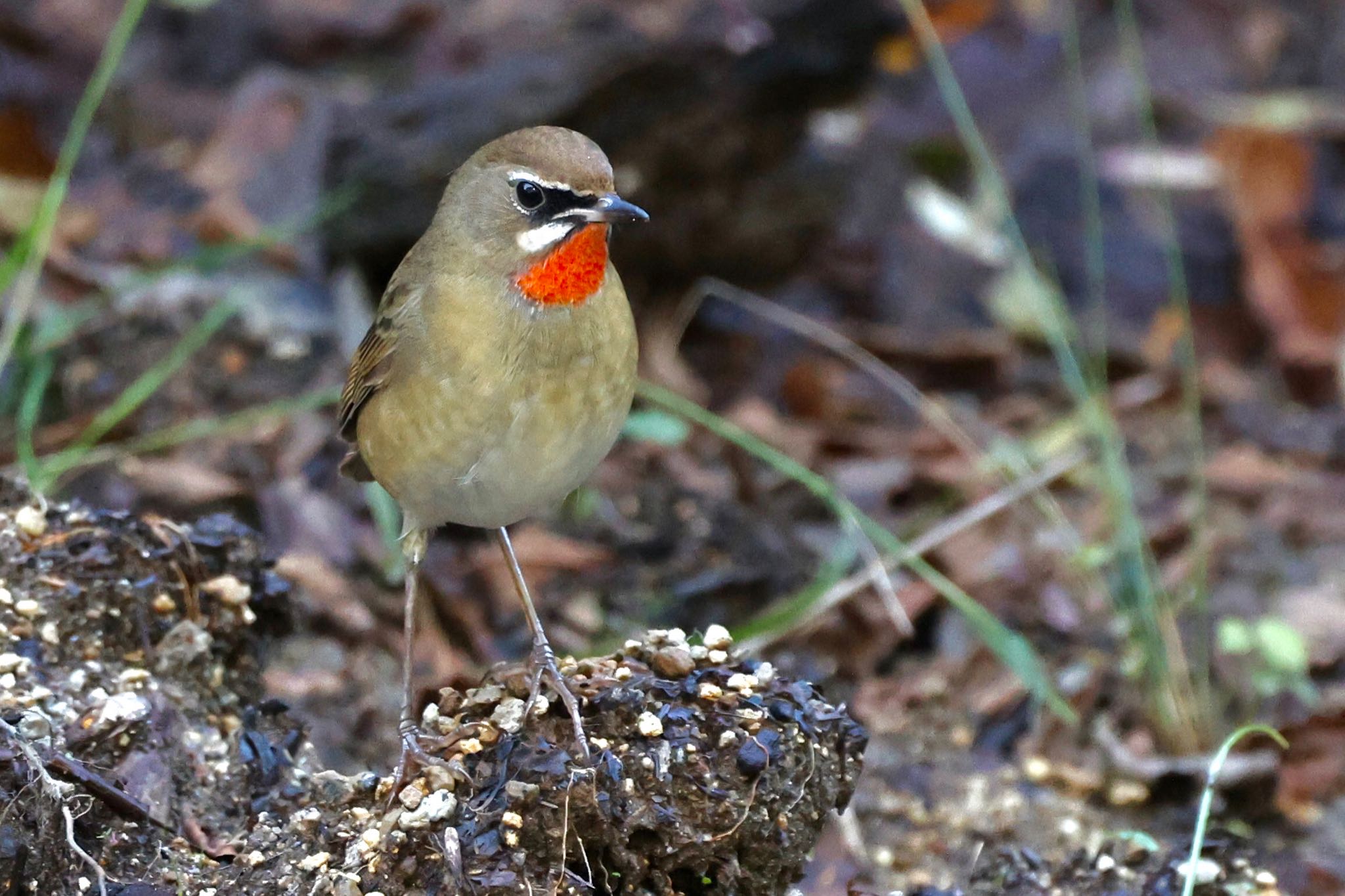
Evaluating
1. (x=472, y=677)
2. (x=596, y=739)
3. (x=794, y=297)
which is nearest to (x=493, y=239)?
(x=596, y=739)

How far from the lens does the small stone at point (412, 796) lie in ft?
11.2

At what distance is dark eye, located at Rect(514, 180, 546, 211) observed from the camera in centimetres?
392

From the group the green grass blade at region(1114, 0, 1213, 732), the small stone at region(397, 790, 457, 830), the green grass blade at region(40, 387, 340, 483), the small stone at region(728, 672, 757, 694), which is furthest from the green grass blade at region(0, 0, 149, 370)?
the green grass blade at region(1114, 0, 1213, 732)

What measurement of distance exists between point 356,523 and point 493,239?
213 cm

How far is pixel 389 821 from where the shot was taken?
342 cm

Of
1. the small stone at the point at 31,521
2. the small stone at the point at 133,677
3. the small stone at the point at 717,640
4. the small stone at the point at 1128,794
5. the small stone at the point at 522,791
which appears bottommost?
the small stone at the point at 1128,794

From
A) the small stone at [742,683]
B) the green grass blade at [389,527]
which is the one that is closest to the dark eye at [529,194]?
the small stone at [742,683]

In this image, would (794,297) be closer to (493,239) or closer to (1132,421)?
(1132,421)

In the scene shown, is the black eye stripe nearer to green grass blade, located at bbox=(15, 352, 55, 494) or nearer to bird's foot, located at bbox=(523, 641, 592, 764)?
bird's foot, located at bbox=(523, 641, 592, 764)

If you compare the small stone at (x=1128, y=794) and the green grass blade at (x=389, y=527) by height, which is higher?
the green grass blade at (x=389, y=527)

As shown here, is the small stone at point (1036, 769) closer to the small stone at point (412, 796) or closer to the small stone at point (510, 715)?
the small stone at point (510, 715)

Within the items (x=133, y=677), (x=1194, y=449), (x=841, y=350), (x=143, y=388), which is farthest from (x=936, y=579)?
(x=143, y=388)

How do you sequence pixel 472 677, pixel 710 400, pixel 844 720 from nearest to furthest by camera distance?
1. pixel 844 720
2. pixel 472 677
3. pixel 710 400

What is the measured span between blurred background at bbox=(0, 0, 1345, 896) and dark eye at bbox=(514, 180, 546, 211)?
1199 mm
